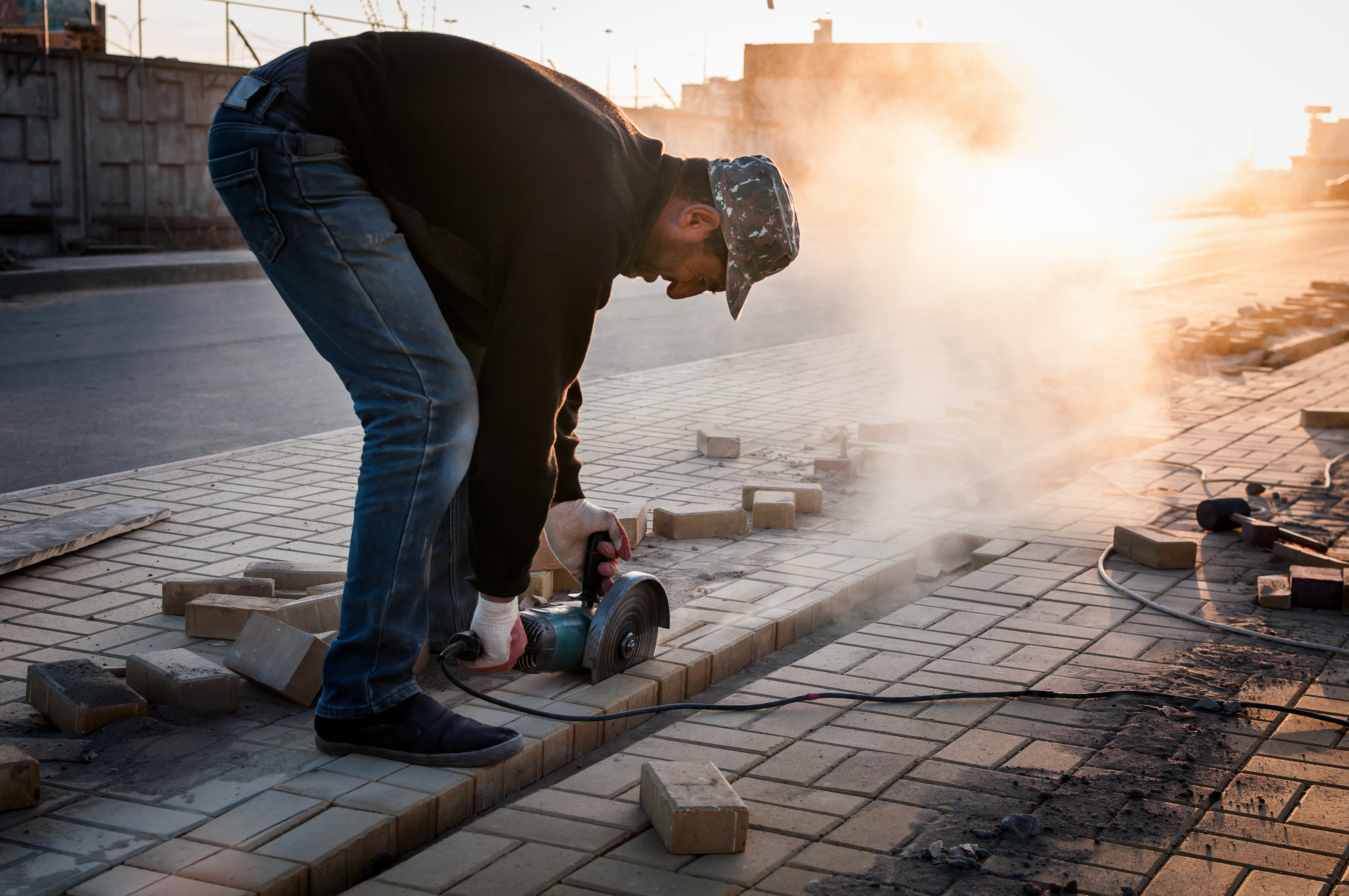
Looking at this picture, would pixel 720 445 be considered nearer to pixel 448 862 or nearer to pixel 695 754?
pixel 695 754

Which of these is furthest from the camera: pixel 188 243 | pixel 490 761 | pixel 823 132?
pixel 823 132

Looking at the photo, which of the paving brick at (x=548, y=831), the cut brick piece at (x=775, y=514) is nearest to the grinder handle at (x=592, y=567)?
the paving brick at (x=548, y=831)

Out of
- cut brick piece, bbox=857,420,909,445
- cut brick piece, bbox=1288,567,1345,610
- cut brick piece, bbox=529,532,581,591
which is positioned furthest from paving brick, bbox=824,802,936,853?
cut brick piece, bbox=857,420,909,445

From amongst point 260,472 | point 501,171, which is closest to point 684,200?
point 501,171

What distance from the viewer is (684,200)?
291cm

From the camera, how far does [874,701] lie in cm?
337

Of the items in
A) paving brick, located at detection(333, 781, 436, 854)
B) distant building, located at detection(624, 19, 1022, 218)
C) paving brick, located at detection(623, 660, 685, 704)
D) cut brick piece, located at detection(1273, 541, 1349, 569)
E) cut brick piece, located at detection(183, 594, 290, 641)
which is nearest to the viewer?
paving brick, located at detection(333, 781, 436, 854)

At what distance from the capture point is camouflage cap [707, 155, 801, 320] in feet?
9.39

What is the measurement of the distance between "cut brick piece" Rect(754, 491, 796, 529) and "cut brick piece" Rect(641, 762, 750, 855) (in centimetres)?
271

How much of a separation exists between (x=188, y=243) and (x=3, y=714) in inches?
742

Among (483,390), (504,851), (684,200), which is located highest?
(684,200)

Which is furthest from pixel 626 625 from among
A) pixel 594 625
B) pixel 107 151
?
pixel 107 151

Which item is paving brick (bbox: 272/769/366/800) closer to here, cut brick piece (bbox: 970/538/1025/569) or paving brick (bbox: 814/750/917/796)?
paving brick (bbox: 814/750/917/796)

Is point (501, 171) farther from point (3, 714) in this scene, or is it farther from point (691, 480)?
point (691, 480)
